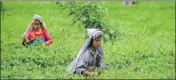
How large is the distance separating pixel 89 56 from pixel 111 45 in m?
3.23

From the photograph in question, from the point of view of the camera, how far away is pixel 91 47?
12.1 m

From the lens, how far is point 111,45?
15195 millimetres

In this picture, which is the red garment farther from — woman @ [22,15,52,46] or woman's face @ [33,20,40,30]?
woman's face @ [33,20,40,30]

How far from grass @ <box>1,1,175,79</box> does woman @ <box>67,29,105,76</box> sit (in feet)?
0.79

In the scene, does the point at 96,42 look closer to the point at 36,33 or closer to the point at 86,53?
the point at 86,53

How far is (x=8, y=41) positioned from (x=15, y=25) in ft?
6.64

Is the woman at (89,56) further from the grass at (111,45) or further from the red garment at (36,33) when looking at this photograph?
the red garment at (36,33)

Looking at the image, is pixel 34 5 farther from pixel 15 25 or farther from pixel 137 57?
pixel 137 57

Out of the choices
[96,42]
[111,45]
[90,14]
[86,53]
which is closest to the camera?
[96,42]

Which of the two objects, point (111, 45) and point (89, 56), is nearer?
Result: point (89, 56)

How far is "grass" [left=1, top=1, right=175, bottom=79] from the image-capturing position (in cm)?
1238

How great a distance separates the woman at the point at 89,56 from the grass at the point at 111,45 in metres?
0.24

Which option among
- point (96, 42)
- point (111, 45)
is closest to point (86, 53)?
point (96, 42)

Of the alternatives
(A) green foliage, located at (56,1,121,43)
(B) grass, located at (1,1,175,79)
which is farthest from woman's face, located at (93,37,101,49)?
(A) green foliage, located at (56,1,121,43)
